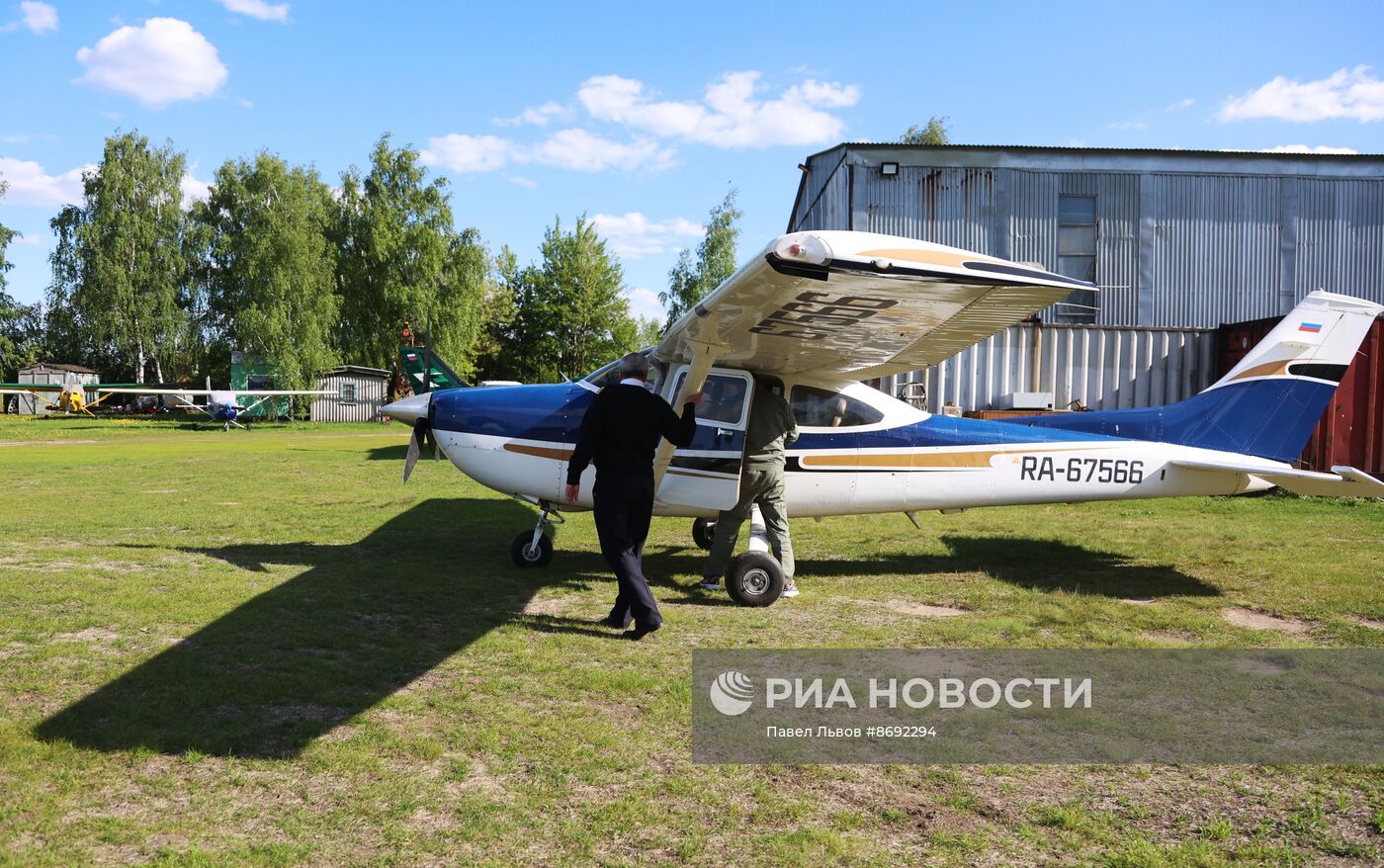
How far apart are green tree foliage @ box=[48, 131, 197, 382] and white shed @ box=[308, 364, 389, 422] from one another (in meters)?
11.4

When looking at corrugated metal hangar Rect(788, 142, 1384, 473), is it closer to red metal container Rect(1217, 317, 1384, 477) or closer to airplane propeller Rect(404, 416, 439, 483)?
red metal container Rect(1217, 317, 1384, 477)

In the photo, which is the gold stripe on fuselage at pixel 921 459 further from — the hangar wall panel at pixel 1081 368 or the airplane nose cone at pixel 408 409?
the hangar wall panel at pixel 1081 368

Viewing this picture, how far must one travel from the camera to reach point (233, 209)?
46469mm

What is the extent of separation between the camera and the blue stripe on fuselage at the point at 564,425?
7137 millimetres

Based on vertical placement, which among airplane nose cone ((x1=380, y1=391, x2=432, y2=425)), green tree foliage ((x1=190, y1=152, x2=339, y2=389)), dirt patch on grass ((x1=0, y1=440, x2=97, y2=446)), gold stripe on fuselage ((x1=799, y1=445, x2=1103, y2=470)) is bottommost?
dirt patch on grass ((x1=0, y1=440, x2=97, y2=446))

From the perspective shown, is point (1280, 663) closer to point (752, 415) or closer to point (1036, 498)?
point (1036, 498)

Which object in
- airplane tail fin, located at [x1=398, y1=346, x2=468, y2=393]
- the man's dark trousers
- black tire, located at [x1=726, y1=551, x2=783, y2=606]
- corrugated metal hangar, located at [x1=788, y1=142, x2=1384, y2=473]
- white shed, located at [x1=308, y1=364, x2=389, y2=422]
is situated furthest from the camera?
white shed, located at [x1=308, y1=364, x2=389, y2=422]

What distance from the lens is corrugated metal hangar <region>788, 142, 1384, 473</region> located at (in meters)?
15.8

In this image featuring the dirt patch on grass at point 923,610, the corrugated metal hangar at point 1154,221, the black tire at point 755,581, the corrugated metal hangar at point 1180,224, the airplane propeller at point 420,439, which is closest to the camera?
the dirt patch on grass at point 923,610

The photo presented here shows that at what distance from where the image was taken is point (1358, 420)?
12.5 metres

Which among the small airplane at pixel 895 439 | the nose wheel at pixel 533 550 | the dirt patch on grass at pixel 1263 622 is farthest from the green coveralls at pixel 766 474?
the dirt patch on grass at pixel 1263 622

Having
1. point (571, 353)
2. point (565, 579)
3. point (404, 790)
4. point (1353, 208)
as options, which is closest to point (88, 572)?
point (565, 579)

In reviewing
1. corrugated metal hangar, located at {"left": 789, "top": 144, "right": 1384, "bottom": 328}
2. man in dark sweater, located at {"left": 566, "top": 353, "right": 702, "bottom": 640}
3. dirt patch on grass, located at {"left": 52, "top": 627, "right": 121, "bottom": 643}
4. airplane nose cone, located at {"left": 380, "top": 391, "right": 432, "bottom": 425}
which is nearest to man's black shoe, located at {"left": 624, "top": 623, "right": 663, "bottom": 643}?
man in dark sweater, located at {"left": 566, "top": 353, "right": 702, "bottom": 640}

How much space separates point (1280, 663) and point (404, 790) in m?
4.74
